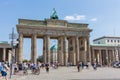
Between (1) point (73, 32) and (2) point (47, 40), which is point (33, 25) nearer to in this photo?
(2) point (47, 40)

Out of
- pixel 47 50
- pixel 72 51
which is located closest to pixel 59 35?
pixel 47 50

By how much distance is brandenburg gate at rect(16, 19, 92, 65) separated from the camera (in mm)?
72000

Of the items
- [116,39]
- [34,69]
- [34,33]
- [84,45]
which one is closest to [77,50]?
[84,45]

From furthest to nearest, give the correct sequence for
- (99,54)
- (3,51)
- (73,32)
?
(99,54)
(3,51)
(73,32)

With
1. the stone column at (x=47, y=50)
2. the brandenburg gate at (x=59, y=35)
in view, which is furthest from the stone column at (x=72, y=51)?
the stone column at (x=47, y=50)

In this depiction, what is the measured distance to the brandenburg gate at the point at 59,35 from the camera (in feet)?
236

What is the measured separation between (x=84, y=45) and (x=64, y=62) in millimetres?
10920

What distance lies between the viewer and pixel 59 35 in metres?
76.5

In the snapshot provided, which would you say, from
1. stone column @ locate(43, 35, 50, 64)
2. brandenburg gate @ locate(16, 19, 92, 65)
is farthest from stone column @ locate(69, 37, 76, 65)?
stone column @ locate(43, 35, 50, 64)

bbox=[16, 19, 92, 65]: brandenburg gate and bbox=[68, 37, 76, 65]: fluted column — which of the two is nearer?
bbox=[16, 19, 92, 65]: brandenburg gate

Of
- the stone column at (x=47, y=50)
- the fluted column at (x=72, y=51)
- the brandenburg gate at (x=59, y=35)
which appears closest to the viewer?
the brandenburg gate at (x=59, y=35)

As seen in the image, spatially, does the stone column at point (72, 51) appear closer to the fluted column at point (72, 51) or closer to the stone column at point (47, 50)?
the fluted column at point (72, 51)

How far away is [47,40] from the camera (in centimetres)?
7438

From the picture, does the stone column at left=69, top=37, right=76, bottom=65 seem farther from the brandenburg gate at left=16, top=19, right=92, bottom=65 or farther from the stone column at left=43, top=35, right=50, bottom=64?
the stone column at left=43, top=35, right=50, bottom=64
